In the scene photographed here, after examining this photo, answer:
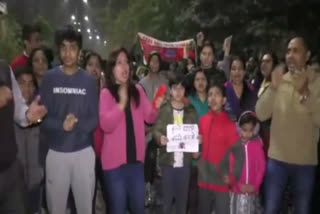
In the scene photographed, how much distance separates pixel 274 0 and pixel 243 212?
1117 centimetres

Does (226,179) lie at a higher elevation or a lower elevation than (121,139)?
lower

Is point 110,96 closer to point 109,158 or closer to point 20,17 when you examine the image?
point 109,158

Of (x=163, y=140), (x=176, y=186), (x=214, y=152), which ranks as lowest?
(x=176, y=186)

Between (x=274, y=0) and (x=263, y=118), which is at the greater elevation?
(x=274, y=0)

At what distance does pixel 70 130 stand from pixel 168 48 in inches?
339

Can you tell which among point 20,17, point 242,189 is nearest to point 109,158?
point 242,189

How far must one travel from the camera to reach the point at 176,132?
6.01 meters

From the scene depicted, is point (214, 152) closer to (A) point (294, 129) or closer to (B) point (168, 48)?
(A) point (294, 129)

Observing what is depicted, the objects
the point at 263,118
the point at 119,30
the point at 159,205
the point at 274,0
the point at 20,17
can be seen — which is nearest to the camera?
the point at 263,118

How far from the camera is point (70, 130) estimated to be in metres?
4.96

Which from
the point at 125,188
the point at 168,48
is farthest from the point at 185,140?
the point at 168,48

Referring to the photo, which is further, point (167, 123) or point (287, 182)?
point (167, 123)

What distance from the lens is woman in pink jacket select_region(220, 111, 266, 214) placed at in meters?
5.92

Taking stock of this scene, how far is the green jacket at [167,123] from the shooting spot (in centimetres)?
608
